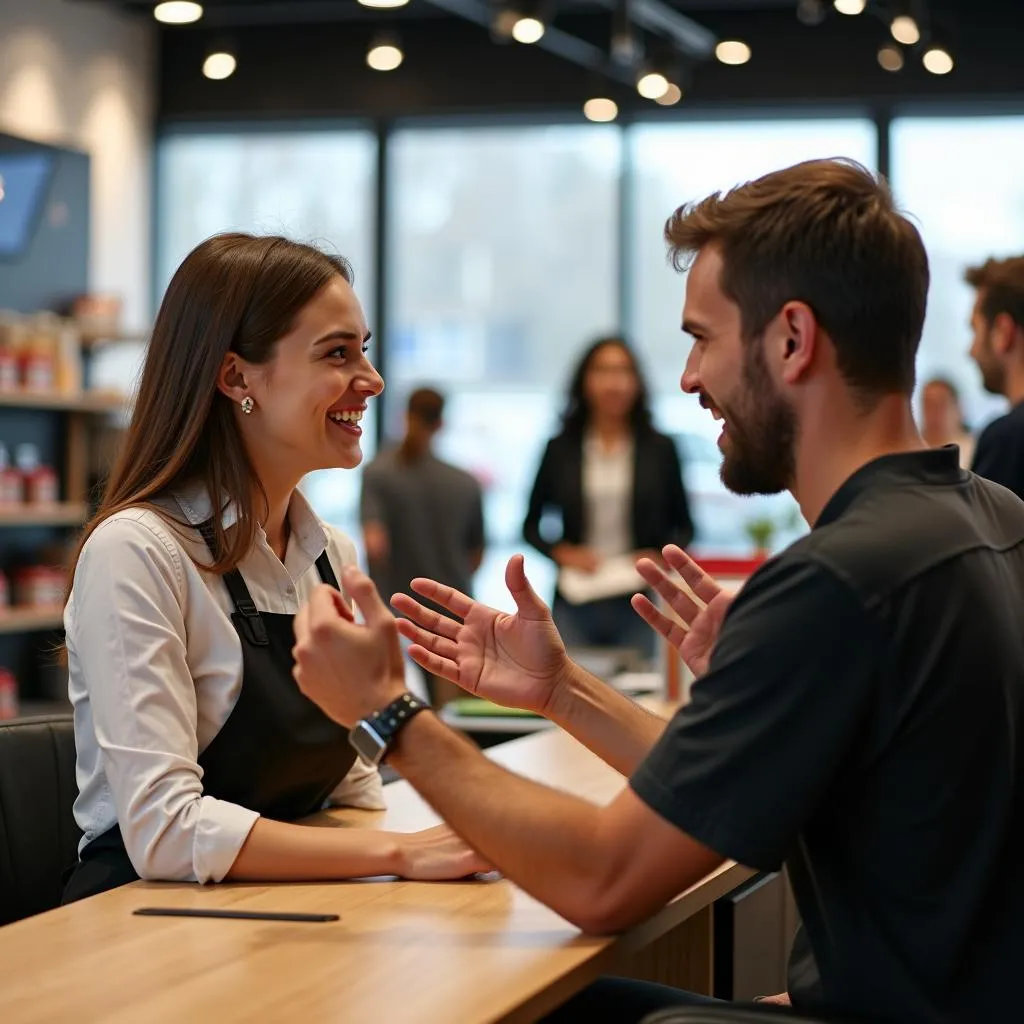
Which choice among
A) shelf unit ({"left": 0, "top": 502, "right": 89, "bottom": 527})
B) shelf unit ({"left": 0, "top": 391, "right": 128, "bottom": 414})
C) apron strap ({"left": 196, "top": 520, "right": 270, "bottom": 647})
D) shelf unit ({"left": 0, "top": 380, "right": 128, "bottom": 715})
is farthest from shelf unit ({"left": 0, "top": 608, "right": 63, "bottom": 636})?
apron strap ({"left": 196, "top": 520, "right": 270, "bottom": 647})

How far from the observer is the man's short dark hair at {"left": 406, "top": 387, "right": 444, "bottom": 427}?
6156 mm

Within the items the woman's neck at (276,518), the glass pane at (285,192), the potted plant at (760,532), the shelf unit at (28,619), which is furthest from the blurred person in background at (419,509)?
the woman's neck at (276,518)

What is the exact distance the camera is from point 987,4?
24.5 ft

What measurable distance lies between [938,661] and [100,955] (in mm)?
851

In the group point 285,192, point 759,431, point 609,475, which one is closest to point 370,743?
point 759,431

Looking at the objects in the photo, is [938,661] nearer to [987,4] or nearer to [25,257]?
[25,257]

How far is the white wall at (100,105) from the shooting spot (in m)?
7.23

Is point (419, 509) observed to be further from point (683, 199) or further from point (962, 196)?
A: point (962, 196)

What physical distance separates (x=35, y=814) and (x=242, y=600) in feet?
1.40

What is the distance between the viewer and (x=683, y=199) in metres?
7.86

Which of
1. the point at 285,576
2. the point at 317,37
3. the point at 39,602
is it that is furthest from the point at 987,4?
the point at 285,576

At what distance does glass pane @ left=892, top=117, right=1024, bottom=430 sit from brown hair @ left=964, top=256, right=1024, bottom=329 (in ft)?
12.3

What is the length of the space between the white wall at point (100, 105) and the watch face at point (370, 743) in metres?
5.94

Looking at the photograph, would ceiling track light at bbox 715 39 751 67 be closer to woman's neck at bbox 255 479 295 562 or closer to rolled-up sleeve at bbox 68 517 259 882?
woman's neck at bbox 255 479 295 562
